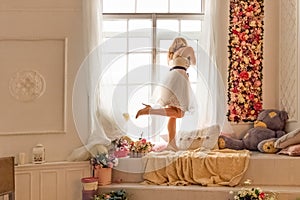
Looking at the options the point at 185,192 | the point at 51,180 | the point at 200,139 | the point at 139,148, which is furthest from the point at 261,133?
the point at 51,180

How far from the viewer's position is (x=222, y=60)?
18.2 ft

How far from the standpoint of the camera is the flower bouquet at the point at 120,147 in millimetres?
4898

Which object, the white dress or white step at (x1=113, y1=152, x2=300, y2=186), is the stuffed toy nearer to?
white step at (x1=113, y1=152, x2=300, y2=186)

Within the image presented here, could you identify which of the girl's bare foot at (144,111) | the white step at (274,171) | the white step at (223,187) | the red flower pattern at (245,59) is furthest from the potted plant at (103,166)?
the red flower pattern at (245,59)

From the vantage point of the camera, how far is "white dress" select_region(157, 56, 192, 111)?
507 cm

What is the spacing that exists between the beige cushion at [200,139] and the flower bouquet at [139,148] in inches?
14.7

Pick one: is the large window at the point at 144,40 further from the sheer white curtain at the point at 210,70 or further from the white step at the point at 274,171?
the white step at the point at 274,171

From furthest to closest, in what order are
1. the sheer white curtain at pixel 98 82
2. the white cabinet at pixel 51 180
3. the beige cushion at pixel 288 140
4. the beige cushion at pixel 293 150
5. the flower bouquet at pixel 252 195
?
the sheer white curtain at pixel 98 82
the beige cushion at pixel 288 140
the beige cushion at pixel 293 150
the white cabinet at pixel 51 180
the flower bouquet at pixel 252 195

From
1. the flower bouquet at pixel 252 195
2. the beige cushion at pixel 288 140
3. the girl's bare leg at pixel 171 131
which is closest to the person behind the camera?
the flower bouquet at pixel 252 195

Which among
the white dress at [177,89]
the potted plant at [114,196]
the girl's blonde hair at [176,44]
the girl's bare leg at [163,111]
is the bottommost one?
the potted plant at [114,196]

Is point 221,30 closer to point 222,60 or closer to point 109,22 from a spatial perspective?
point 222,60

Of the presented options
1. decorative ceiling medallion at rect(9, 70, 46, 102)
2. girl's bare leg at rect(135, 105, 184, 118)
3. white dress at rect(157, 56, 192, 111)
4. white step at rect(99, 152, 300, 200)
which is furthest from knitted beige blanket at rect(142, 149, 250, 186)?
decorative ceiling medallion at rect(9, 70, 46, 102)

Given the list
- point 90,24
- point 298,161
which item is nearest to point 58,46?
point 90,24

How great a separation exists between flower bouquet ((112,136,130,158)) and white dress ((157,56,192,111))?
60 centimetres
